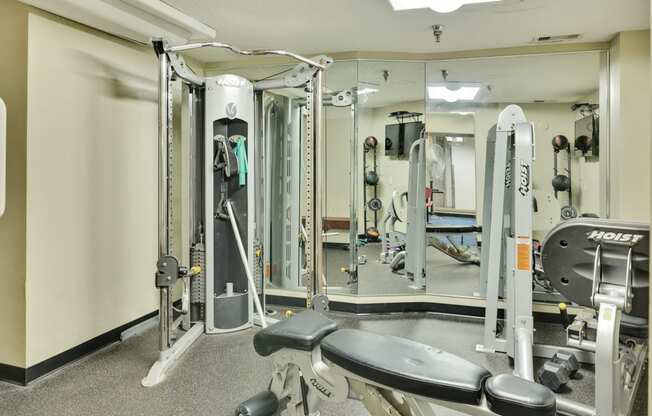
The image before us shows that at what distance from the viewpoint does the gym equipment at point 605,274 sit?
1.60 m

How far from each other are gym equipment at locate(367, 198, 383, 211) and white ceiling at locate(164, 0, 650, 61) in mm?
1456

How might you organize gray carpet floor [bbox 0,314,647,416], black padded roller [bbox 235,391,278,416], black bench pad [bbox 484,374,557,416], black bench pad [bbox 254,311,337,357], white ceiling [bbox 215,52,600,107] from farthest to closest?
white ceiling [bbox 215,52,600,107]
gray carpet floor [bbox 0,314,647,416]
black padded roller [bbox 235,391,278,416]
black bench pad [bbox 254,311,337,357]
black bench pad [bbox 484,374,557,416]

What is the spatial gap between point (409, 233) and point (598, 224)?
2716 millimetres

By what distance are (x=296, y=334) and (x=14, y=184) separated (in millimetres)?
2054

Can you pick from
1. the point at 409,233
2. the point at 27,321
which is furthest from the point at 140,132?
the point at 409,233

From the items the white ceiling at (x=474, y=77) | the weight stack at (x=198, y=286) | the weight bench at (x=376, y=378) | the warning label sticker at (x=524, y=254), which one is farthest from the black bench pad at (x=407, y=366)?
the white ceiling at (x=474, y=77)

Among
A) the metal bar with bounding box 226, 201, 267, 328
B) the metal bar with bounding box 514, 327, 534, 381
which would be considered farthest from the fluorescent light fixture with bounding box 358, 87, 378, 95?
the metal bar with bounding box 514, 327, 534, 381

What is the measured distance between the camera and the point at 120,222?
3174mm

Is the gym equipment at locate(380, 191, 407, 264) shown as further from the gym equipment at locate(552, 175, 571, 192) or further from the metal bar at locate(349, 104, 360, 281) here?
the gym equipment at locate(552, 175, 571, 192)

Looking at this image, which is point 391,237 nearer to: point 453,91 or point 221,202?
point 453,91

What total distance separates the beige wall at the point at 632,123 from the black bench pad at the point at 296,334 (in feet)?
9.47

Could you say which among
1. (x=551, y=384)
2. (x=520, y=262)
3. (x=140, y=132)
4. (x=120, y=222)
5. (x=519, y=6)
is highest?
(x=519, y=6)

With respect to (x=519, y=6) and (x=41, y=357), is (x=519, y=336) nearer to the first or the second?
(x=519, y=6)

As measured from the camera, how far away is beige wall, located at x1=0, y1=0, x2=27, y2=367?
247cm
